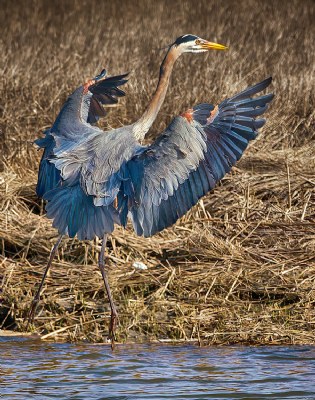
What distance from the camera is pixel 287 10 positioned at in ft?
56.9

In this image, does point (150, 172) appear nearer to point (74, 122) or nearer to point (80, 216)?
point (80, 216)

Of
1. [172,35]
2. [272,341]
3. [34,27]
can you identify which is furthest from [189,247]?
[34,27]

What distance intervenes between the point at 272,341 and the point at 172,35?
909cm

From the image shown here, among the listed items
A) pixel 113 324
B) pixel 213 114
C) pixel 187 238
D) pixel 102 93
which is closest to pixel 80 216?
pixel 113 324

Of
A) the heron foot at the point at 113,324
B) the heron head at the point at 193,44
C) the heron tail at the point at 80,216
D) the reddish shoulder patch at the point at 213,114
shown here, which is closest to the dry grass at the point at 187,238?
the heron foot at the point at 113,324

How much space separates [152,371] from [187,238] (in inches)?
65.5

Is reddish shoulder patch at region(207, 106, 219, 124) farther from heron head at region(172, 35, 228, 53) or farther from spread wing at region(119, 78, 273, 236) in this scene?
heron head at region(172, 35, 228, 53)

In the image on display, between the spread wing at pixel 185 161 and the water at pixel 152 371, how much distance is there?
0.79m

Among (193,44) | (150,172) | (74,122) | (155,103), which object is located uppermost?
(193,44)

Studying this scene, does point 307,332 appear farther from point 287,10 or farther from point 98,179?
point 287,10

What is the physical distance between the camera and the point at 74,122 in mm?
6680

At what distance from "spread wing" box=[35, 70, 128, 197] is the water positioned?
1104 mm

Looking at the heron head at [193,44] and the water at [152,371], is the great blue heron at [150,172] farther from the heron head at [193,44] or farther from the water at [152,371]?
the heron head at [193,44]

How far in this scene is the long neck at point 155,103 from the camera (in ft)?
22.0
